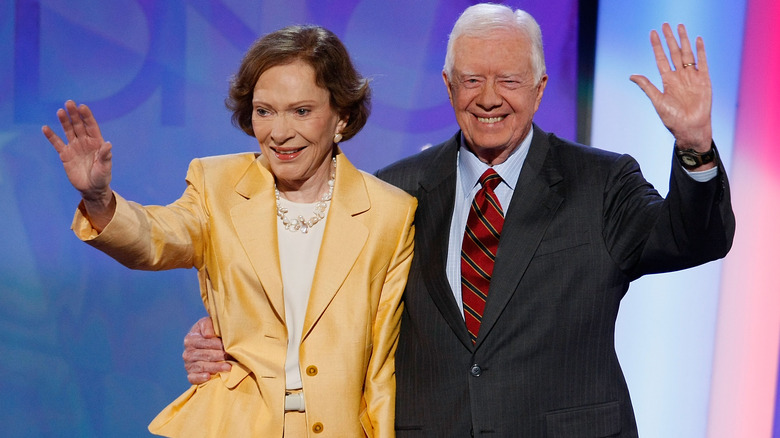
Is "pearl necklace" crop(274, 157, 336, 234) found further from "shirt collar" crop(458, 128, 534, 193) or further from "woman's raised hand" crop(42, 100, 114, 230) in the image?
"woman's raised hand" crop(42, 100, 114, 230)

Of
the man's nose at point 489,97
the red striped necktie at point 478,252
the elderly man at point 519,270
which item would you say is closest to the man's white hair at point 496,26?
the elderly man at point 519,270

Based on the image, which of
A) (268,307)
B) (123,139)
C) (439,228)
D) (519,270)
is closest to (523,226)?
(519,270)

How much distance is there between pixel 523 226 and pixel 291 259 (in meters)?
0.59

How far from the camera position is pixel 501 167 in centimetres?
226

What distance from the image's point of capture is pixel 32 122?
349 cm

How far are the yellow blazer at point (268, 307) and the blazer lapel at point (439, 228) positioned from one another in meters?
0.10

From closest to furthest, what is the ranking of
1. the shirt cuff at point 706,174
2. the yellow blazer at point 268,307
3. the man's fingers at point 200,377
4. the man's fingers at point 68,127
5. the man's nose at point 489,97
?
the man's fingers at point 68,127 → the shirt cuff at point 706,174 → the yellow blazer at point 268,307 → the man's fingers at point 200,377 → the man's nose at point 489,97

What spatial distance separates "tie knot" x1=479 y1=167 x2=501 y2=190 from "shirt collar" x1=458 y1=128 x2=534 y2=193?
2cm

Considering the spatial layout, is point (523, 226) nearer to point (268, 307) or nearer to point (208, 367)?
point (268, 307)

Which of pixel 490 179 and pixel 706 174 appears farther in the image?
pixel 490 179

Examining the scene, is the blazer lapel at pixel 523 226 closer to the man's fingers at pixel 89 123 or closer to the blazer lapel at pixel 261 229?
the blazer lapel at pixel 261 229

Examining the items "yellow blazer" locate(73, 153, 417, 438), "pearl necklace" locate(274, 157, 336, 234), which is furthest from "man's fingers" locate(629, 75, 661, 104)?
"pearl necklace" locate(274, 157, 336, 234)

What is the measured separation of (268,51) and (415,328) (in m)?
0.80

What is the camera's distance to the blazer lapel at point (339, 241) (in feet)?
6.68
